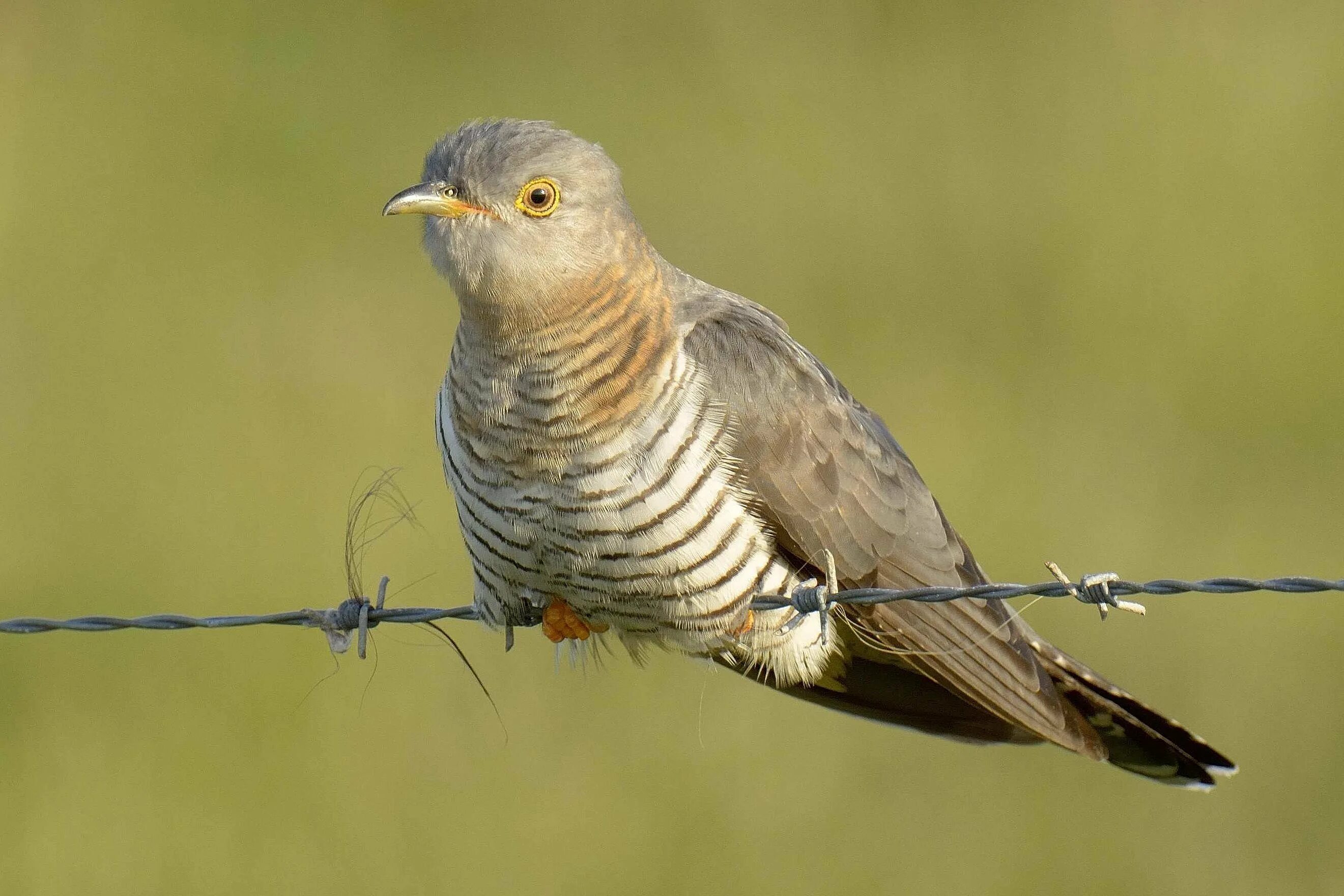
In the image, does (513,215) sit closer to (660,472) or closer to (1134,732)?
(660,472)

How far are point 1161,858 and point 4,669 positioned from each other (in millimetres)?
3950

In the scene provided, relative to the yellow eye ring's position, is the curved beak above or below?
below

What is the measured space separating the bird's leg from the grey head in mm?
→ 736

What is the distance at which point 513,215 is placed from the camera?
363 centimetres

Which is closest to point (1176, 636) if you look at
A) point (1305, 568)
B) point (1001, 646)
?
point (1305, 568)

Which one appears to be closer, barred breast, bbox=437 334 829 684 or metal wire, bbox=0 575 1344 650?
metal wire, bbox=0 575 1344 650

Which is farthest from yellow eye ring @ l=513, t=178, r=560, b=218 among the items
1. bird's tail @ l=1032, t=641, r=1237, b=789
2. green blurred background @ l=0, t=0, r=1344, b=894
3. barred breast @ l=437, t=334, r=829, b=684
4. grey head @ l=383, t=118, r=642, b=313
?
green blurred background @ l=0, t=0, r=1344, b=894

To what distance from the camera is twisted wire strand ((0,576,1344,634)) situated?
2797 millimetres

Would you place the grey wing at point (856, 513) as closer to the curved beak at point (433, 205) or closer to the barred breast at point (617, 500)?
the barred breast at point (617, 500)

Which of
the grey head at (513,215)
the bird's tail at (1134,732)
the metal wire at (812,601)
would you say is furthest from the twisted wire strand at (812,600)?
the grey head at (513,215)

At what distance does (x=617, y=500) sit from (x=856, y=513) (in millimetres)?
629

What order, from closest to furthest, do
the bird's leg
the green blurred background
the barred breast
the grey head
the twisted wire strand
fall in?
the twisted wire strand → the barred breast → the grey head → the bird's leg → the green blurred background

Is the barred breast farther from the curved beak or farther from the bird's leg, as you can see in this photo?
the curved beak

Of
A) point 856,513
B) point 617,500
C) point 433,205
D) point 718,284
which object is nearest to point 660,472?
point 617,500
